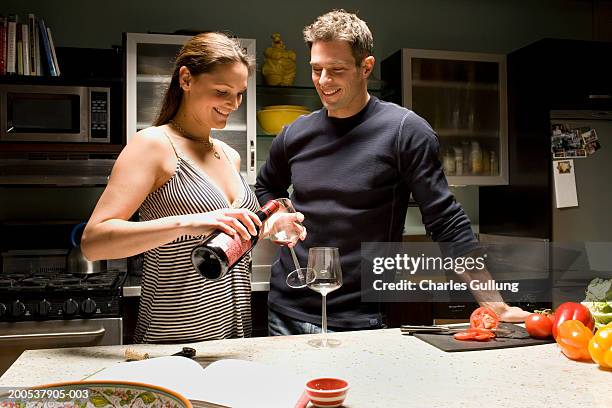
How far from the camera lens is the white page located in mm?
3146

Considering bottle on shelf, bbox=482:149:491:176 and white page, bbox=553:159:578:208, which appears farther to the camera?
bottle on shelf, bbox=482:149:491:176

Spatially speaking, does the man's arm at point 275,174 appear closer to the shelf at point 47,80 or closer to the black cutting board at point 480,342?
the black cutting board at point 480,342

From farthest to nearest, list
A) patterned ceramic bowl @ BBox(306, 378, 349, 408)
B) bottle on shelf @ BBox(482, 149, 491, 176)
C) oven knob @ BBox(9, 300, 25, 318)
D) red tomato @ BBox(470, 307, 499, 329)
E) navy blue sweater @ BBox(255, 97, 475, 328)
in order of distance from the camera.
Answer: bottle on shelf @ BBox(482, 149, 491, 176), oven knob @ BBox(9, 300, 25, 318), navy blue sweater @ BBox(255, 97, 475, 328), red tomato @ BBox(470, 307, 499, 329), patterned ceramic bowl @ BBox(306, 378, 349, 408)

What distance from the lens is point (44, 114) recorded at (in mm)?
2836

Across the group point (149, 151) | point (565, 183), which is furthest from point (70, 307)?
point (565, 183)

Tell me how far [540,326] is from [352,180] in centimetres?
65

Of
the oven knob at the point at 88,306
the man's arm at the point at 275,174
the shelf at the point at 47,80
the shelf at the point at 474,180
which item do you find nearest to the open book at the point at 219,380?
the man's arm at the point at 275,174

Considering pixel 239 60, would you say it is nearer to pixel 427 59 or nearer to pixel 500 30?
pixel 427 59

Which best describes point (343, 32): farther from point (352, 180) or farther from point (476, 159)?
point (476, 159)

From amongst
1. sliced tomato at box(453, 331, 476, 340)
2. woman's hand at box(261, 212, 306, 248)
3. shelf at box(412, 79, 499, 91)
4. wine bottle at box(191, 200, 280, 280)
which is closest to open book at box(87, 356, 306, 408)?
wine bottle at box(191, 200, 280, 280)

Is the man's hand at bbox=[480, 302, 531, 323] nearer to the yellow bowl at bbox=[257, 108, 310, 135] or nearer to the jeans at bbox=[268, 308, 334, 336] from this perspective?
the jeans at bbox=[268, 308, 334, 336]

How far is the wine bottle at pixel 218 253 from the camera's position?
115 centimetres

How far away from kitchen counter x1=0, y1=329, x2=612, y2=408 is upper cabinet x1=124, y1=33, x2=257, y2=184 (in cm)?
169

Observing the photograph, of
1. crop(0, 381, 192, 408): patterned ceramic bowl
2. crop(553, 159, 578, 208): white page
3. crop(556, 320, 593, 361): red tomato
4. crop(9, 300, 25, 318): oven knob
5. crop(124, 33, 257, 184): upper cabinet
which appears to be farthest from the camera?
crop(553, 159, 578, 208): white page
